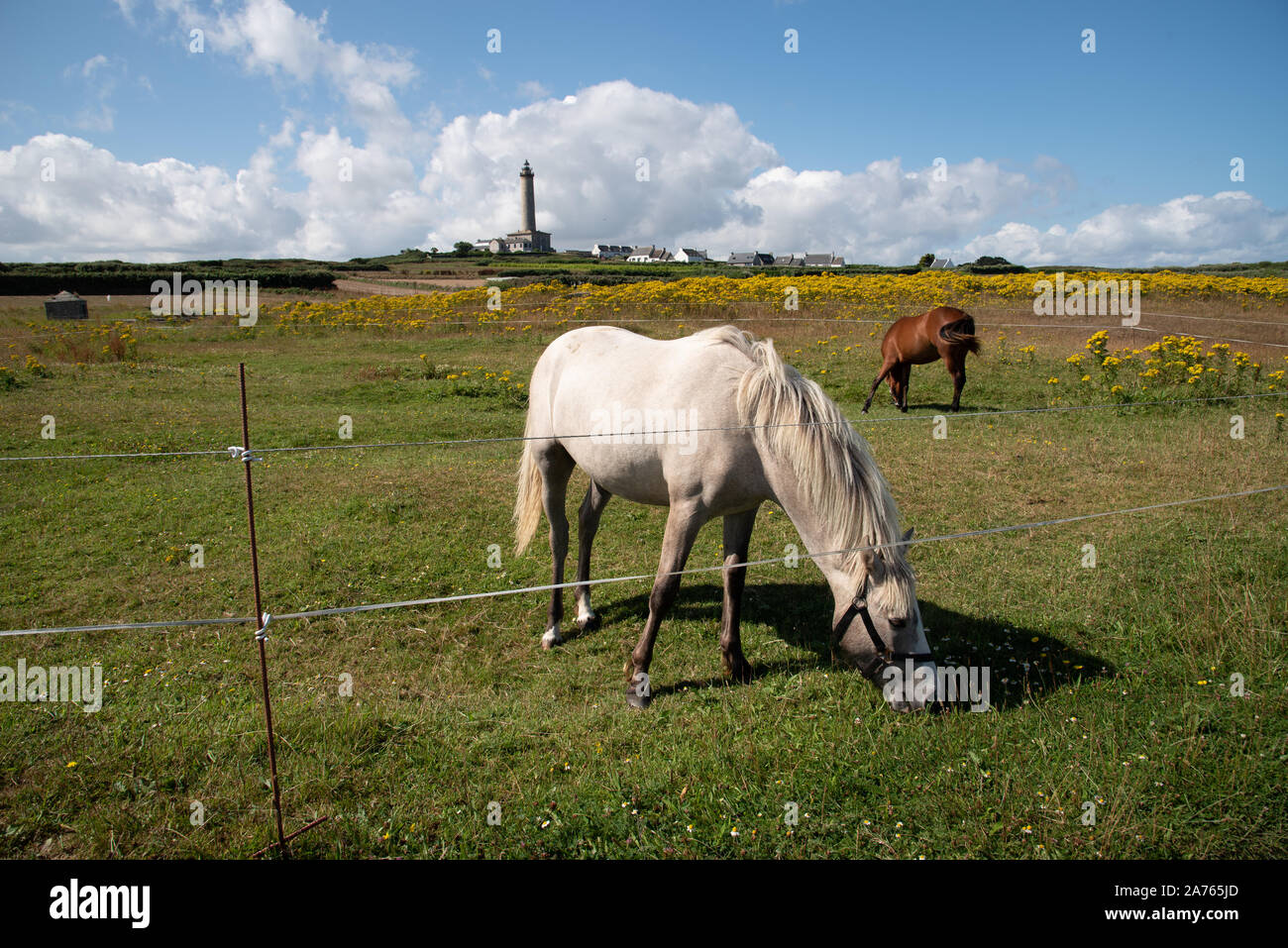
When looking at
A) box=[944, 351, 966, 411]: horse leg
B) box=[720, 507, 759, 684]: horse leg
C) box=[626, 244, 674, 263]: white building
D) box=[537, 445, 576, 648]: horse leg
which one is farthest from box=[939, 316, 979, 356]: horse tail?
box=[626, 244, 674, 263]: white building

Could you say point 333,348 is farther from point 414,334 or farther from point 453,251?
point 453,251

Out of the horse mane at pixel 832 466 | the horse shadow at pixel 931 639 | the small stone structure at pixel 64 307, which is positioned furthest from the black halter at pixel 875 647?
the small stone structure at pixel 64 307

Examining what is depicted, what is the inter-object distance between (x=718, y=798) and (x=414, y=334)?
22.0 meters

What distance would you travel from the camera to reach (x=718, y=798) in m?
3.15

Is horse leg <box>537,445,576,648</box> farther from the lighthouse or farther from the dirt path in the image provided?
the lighthouse

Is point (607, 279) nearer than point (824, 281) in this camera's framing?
No

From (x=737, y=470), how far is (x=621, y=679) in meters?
1.70

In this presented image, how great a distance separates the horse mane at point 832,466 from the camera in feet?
Answer: 12.3

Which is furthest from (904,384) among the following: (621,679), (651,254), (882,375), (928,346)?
(651,254)

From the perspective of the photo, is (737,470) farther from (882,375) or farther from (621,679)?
(882,375)

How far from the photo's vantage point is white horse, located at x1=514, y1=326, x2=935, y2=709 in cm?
376

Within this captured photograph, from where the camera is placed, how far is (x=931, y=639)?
4.79 metres

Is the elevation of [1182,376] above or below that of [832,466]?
above
